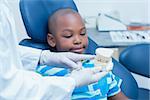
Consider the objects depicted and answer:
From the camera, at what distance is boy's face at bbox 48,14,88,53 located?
1.40 m

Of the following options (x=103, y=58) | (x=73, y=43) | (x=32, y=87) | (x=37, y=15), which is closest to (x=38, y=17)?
(x=37, y=15)

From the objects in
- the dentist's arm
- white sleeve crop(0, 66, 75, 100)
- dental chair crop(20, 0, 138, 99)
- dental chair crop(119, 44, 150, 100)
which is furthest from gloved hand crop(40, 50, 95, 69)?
dental chair crop(119, 44, 150, 100)

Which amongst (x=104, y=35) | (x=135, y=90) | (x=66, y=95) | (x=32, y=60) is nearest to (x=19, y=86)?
(x=66, y=95)

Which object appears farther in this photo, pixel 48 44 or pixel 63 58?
pixel 48 44

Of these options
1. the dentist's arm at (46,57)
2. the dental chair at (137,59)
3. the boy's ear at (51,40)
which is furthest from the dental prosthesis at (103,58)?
the dental chair at (137,59)

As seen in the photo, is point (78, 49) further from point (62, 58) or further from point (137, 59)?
point (137, 59)

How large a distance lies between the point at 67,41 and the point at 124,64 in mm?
584

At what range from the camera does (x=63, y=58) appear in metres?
1.39

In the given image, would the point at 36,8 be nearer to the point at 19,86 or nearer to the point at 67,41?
the point at 67,41

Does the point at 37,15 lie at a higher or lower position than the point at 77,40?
higher

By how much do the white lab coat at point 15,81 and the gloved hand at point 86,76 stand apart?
0.16 ft

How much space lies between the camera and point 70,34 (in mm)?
1406

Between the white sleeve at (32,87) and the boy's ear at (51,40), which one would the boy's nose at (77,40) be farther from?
the white sleeve at (32,87)

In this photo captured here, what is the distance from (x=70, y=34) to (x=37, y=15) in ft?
0.84
